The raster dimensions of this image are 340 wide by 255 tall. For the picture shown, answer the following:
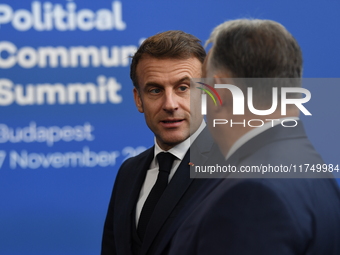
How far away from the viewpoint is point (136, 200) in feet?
5.62

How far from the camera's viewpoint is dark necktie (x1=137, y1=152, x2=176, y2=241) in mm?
1613

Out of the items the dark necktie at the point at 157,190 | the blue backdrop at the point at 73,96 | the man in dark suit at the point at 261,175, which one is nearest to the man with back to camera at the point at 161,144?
the dark necktie at the point at 157,190

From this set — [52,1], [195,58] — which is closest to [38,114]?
[52,1]

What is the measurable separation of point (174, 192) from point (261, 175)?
0.77m

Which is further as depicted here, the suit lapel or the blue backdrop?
the blue backdrop

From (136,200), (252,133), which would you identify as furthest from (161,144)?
(252,133)

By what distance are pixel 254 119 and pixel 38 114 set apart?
2184mm

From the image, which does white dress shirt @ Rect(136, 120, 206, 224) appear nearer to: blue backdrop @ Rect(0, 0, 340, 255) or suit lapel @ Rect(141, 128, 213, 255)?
suit lapel @ Rect(141, 128, 213, 255)

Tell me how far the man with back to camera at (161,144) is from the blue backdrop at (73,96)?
3.42 ft

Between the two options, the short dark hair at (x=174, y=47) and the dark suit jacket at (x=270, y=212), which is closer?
the dark suit jacket at (x=270, y=212)

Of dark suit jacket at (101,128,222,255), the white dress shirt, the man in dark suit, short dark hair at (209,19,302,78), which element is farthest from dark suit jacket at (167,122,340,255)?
the white dress shirt

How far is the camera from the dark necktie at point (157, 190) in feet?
5.29

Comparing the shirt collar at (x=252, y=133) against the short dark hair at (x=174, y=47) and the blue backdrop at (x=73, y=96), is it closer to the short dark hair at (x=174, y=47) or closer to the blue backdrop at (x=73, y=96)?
the short dark hair at (x=174, y=47)

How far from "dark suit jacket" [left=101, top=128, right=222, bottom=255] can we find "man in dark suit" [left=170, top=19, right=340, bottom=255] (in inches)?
17.6
